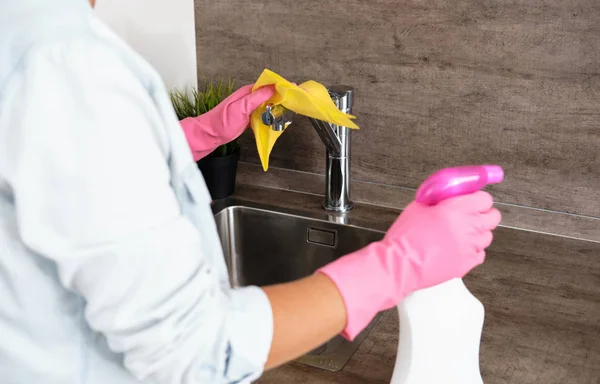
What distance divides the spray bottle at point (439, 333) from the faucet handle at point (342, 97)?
48cm

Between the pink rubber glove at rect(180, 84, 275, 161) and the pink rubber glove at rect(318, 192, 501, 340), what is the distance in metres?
0.45

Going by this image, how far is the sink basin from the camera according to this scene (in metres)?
1.32

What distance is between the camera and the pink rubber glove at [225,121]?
1135 mm

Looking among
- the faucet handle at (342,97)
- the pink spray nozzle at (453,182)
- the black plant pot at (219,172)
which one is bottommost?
the black plant pot at (219,172)

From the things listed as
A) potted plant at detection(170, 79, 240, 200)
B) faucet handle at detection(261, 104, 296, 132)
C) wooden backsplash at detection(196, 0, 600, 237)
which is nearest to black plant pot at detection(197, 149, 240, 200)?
potted plant at detection(170, 79, 240, 200)

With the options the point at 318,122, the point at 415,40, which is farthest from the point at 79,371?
the point at 415,40

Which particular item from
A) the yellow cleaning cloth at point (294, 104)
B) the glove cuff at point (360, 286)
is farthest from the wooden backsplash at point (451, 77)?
the glove cuff at point (360, 286)

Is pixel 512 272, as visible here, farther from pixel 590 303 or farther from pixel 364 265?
pixel 364 265

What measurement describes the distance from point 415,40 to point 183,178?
76cm

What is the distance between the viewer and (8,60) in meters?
0.53

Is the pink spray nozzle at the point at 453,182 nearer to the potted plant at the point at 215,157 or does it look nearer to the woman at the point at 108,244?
the woman at the point at 108,244

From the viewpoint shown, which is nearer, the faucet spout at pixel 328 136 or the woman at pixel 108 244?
the woman at pixel 108 244

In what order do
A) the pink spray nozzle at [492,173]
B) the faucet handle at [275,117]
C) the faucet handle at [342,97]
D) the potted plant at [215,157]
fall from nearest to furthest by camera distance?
1. the pink spray nozzle at [492,173]
2. the faucet handle at [275,117]
3. the faucet handle at [342,97]
4. the potted plant at [215,157]

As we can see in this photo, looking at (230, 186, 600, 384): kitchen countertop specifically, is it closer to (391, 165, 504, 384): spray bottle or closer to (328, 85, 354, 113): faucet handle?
(391, 165, 504, 384): spray bottle
